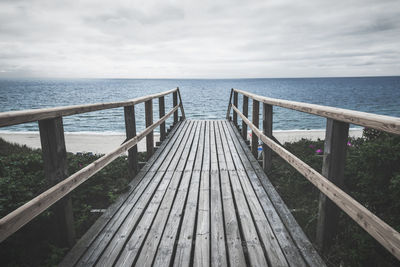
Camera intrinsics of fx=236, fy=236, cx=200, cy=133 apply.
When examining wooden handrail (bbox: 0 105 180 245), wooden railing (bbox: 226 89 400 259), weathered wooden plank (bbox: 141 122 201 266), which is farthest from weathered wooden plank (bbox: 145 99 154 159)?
wooden railing (bbox: 226 89 400 259)

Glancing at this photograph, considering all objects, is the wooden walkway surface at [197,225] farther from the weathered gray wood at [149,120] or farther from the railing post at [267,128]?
the weathered gray wood at [149,120]

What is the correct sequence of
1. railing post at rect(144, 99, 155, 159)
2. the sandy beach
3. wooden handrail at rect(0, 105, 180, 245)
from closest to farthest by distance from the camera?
wooden handrail at rect(0, 105, 180, 245) < railing post at rect(144, 99, 155, 159) < the sandy beach

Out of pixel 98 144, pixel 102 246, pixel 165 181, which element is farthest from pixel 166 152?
pixel 98 144

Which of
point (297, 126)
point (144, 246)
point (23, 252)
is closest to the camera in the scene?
point (144, 246)

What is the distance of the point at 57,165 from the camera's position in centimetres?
203

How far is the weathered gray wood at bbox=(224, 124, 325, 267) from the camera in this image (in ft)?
6.59

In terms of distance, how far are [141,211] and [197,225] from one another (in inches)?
28.7

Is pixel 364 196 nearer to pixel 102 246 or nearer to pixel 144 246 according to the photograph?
pixel 144 246

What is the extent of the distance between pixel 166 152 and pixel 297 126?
24901 millimetres

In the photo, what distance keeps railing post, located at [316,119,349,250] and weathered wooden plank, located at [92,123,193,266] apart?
68.0 inches

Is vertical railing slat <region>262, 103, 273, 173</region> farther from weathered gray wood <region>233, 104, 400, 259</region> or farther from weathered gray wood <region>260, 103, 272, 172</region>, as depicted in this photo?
weathered gray wood <region>233, 104, 400, 259</region>

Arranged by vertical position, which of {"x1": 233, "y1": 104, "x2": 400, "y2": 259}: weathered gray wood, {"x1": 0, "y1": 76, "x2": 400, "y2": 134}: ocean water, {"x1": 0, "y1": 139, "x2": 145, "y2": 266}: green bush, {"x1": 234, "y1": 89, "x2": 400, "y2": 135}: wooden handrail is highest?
{"x1": 234, "y1": 89, "x2": 400, "y2": 135}: wooden handrail

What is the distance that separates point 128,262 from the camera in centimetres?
197

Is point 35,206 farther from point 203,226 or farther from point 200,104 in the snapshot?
point 200,104
